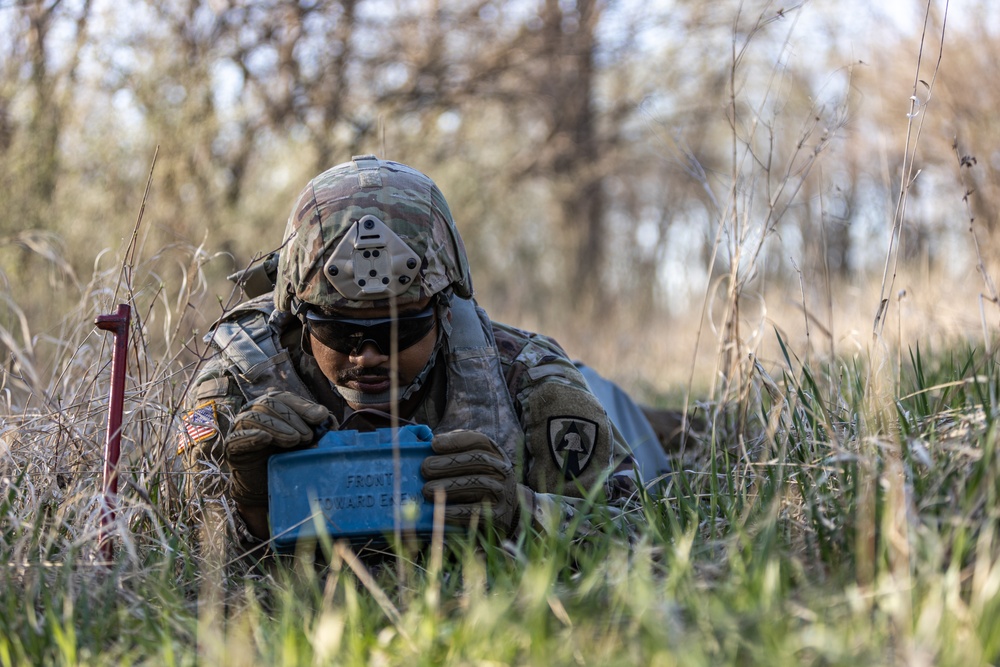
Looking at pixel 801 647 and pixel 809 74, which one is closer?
pixel 801 647

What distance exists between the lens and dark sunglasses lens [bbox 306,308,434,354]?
270cm

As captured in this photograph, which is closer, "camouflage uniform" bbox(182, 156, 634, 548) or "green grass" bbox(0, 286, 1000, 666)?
"green grass" bbox(0, 286, 1000, 666)

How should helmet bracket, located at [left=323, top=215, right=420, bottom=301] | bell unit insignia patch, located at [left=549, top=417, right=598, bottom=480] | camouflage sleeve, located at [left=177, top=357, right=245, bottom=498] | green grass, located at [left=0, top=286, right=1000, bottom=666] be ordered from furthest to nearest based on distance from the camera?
bell unit insignia patch, located at [left=549, top=417, right=598, bottom=480] → camouflage sleeve, located at [left=177, top=357, right=245, bottom=498] → helmet bracket, located at [left=323, top=215, right=420, bottom=301] → green grass, located at [left=0, top=286, right=1000, bottom=666]

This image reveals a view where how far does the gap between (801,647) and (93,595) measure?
1445mm

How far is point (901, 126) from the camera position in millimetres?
9891

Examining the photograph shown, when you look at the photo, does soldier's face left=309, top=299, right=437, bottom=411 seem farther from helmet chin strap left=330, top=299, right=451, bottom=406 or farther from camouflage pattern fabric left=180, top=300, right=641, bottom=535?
camouflage pattern fabric left=180, top=300, right=641, bottom=535

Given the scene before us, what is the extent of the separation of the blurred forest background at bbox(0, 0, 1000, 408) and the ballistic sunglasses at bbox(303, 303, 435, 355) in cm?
67

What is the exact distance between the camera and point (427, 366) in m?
2.96

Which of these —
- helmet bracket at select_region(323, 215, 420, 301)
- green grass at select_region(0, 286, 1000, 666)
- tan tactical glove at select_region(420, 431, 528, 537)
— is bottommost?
green grass at select_region(0, 286, 1000, 666)

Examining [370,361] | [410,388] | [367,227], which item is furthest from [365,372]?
[367,227]

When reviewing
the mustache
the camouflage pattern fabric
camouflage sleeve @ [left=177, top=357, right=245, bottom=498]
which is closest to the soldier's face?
the mustache

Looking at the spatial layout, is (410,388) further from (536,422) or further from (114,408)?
(114,408)

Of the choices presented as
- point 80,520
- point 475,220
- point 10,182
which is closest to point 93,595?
point 80,520

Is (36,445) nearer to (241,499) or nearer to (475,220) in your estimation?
(241,499)
